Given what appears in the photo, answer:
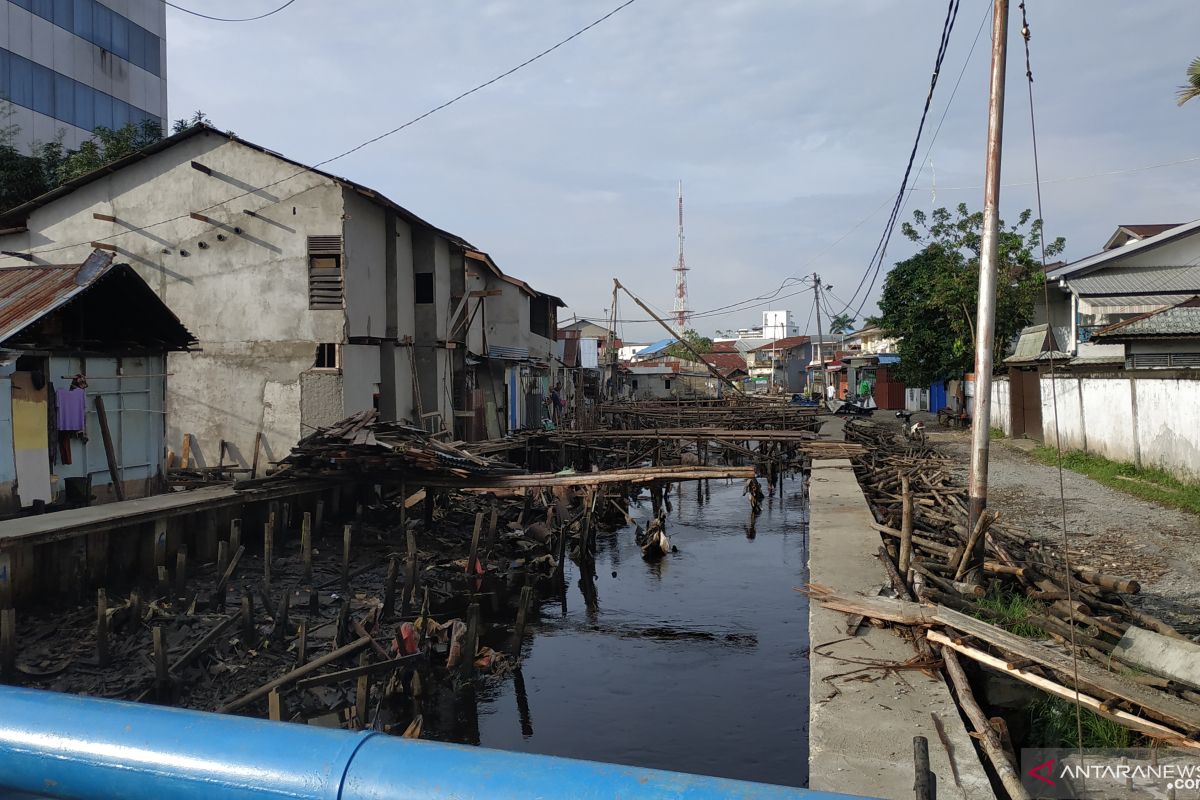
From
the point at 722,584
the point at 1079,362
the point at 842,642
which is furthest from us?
the point at 1079,362

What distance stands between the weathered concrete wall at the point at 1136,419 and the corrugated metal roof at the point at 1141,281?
15.7ft

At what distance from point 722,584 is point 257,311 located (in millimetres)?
12992

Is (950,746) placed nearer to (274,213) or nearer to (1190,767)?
(1190,767)

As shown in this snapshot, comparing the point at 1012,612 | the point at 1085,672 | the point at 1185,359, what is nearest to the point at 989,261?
the point at 1012,612

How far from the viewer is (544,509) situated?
20.6m

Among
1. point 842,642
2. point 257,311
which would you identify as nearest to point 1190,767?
point 842,642

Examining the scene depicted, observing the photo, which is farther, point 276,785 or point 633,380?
point 633,380

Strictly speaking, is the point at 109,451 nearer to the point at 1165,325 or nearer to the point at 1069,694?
the point at 1069,694

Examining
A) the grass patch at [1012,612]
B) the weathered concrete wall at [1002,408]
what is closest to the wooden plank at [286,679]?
the grass patch at [1012,612]

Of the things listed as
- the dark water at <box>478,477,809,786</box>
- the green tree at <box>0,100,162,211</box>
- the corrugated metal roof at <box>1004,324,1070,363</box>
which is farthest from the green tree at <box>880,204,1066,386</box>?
the green tree at <box>0,100,162,211</box>

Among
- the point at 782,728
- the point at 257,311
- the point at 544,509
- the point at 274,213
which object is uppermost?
the point at 274,213

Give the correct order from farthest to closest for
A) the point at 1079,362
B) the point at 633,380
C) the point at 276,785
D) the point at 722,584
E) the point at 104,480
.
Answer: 1. the point at 633,380
2. the point at 1079,362
3. the point at 722,584
4. the point at 104,480
5. the point at 276,785

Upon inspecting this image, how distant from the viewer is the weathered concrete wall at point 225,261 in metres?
20.4

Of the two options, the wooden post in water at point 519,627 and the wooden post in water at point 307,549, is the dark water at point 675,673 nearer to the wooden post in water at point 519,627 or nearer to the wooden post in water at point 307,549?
the wooden post in water at point 519,627
